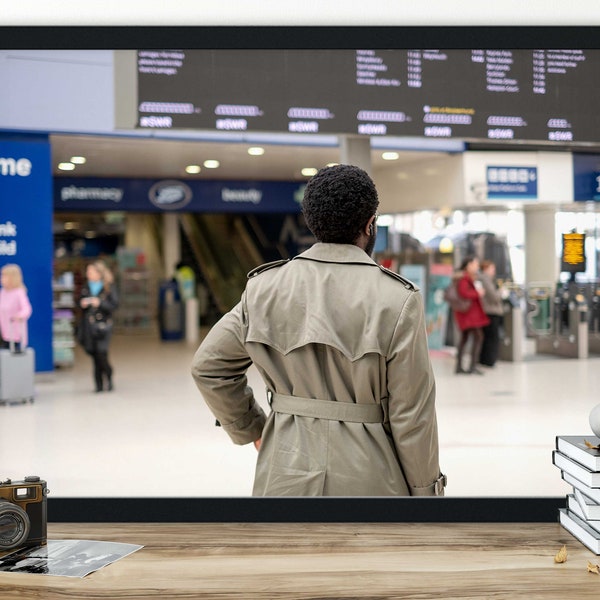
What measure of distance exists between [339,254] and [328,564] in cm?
75

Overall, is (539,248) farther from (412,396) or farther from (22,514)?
(22,514)

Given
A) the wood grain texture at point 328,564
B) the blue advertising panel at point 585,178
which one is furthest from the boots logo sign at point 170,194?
the wood grain texture at point 328,564

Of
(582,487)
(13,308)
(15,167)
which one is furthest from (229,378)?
(15,167)

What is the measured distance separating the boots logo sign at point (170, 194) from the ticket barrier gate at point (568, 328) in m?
6.32

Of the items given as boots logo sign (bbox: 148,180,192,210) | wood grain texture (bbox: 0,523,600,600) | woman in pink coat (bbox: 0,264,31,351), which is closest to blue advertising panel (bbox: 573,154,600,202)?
boots logo sign (bbox: 148,180,192,210)

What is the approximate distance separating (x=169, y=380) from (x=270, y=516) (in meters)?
9.60

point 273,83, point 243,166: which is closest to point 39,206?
point 243,166

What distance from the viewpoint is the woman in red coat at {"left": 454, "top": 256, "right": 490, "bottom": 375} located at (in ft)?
36.6

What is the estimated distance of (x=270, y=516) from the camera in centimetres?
182

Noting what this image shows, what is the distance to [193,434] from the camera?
765 cm

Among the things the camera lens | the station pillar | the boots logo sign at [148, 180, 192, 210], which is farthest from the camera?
the boots logo sign at [148, 180, 192, 210]

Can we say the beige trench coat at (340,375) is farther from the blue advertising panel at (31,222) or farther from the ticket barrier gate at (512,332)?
the ticket barrier gate at (512,332)

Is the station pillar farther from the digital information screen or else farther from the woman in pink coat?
the digital information screen

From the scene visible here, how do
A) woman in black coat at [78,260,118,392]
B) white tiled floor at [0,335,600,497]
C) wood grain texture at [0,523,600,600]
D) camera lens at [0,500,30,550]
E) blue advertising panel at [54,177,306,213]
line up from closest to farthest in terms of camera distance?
wood grain texture at [0,523,600,600] → camera lens at [0,500,30,550] → white tiled floor at [0,335,600,497] → woman in black coat at [78,260,118,392] → blue advertising panel at [54,177,306,213]
